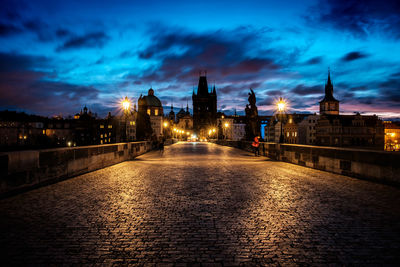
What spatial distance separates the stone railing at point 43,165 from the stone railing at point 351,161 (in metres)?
10.1

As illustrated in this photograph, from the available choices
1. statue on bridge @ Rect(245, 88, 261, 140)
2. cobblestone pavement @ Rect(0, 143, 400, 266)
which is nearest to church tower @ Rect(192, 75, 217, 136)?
statue on bridge @ Rect(245, 88, 261, 140)

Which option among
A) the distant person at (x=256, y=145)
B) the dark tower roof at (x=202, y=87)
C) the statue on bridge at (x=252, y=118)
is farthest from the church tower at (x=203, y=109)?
the distant person at (x=256, y=145)

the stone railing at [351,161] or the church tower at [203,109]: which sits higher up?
the church tower at [203,109]

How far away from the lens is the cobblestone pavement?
336 cm

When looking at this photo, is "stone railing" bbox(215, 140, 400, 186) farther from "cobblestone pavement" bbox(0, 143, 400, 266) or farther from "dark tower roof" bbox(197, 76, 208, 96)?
"dark tower roof" bbox(197, 76, 208, 96)

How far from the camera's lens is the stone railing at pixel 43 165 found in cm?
654

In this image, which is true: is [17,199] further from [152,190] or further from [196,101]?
[196,101]

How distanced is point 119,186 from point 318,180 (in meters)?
6.64

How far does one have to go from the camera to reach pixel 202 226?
4.38 m

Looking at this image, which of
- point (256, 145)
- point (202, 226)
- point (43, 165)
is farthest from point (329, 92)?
point (202, 226)

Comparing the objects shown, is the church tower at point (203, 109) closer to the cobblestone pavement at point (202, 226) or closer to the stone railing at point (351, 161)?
the stone railing at point (351, 161)

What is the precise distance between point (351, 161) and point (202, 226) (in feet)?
24.7

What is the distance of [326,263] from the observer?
318 cm

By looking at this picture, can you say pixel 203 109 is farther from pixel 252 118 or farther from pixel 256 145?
pixel 256 145
